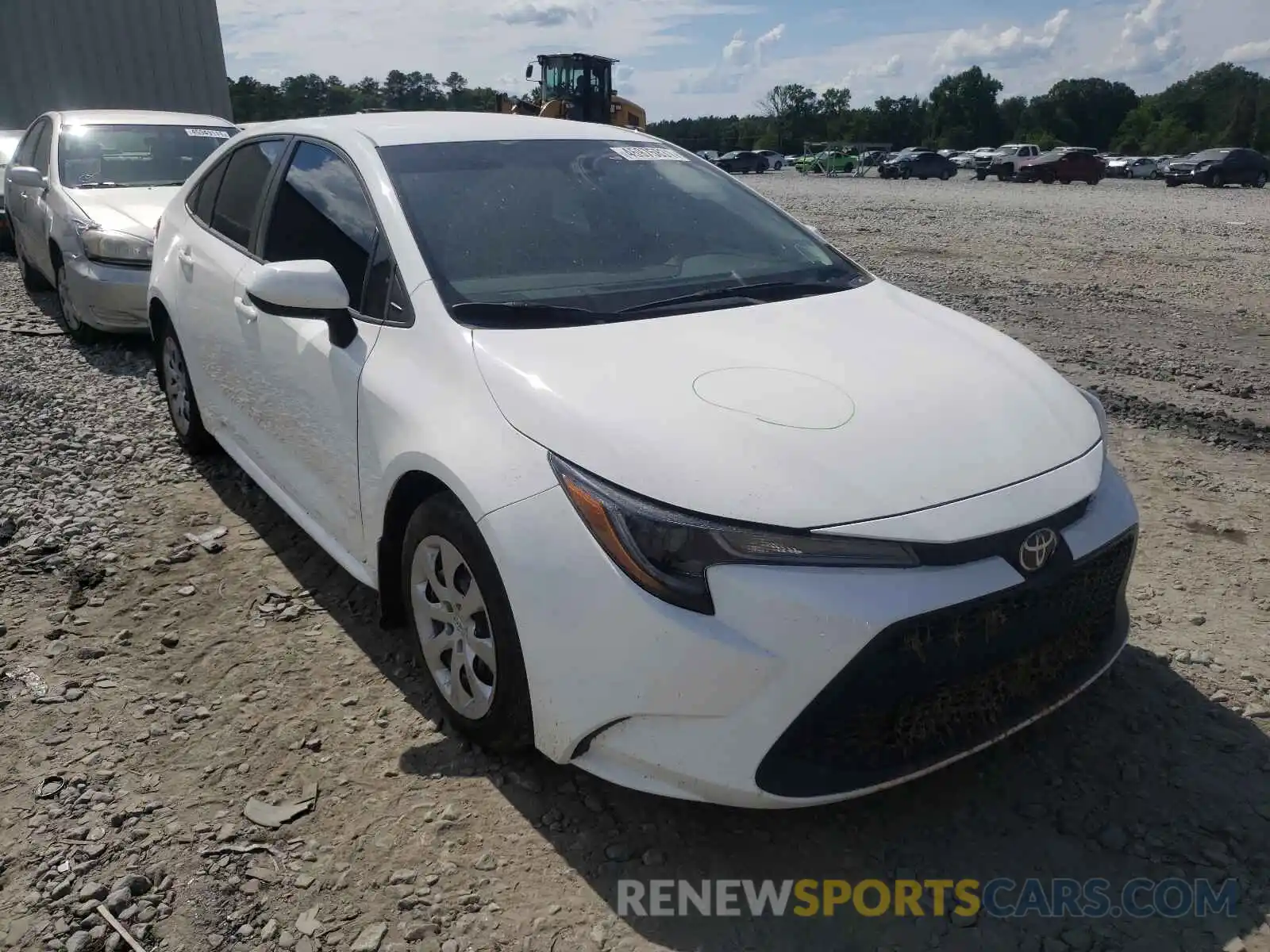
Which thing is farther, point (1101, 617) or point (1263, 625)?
point (1263, 625)

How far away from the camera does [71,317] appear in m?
7.18

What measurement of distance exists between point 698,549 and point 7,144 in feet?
39.3

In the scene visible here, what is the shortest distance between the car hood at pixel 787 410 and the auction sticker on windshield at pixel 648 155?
99cm

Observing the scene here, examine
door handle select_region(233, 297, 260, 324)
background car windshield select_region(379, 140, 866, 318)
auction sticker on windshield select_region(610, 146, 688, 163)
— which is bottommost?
door handle select_region(233, 297, 260, 324)

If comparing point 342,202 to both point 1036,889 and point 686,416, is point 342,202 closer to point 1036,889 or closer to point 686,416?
point 686,416

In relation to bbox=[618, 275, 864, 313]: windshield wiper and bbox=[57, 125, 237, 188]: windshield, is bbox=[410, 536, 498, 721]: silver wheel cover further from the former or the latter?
bbox=[57, 125, 237, 188]: windshield

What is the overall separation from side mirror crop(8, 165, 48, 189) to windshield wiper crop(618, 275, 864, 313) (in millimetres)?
6522

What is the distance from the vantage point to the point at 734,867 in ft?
7.73

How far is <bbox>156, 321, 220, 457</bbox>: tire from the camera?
15.0 feet

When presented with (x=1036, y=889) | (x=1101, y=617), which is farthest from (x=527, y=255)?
(x=1036, y=889)

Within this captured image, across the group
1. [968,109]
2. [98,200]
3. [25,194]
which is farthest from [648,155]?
[968,109]

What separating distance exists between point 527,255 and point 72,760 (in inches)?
74.2

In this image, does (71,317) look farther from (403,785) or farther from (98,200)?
(403,785)

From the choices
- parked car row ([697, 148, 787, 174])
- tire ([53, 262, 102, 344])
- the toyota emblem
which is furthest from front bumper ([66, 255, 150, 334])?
parked car row ([697, 148, 787, 174])
